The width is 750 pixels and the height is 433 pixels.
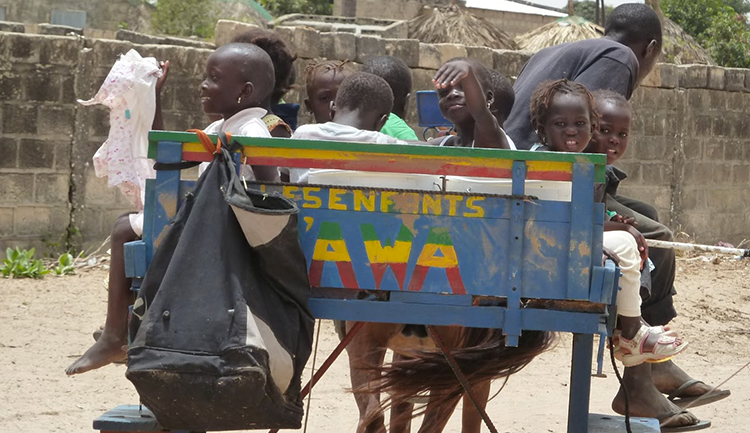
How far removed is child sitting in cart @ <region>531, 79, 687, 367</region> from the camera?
3102mm

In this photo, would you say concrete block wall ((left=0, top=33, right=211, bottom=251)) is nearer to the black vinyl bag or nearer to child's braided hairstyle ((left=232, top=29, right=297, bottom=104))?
child's braided hairstyle ((left=232, top=29, right=297, bottom=104))

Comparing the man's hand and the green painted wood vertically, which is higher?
the green painted wood

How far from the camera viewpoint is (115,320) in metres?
3.47

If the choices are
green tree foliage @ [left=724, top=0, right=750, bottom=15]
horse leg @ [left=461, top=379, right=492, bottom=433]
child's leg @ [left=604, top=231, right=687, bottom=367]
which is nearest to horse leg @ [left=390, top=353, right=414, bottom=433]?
horse leg @ [left=461, top=379, right=492, bottom=433]

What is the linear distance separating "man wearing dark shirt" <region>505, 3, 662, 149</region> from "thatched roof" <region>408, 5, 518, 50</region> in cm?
826

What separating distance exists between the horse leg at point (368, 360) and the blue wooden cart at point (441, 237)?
28.1 inches

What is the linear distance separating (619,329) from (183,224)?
1.50 m

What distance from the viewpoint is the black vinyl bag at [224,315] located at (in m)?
2.40

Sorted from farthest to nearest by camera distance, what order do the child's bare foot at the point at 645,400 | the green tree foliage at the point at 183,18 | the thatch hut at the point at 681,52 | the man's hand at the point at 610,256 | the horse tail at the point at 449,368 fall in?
the green tree foliage at the point at 183,18, the thatch hut at the point at 681,52, the child's bare foot at the point at 645,400, the horse tail at the point at 449,368, the man's hand at the point at 610,256

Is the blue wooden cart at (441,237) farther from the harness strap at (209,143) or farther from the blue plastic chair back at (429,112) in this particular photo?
the blue plastic chair back at (429,112)

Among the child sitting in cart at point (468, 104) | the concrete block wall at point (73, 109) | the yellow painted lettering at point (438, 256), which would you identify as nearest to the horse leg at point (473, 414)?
the child sitting in cart at point (468, 104)

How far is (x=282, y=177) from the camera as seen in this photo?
3.28 meters

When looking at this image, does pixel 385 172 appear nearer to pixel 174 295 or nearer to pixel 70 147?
pixel 174 295

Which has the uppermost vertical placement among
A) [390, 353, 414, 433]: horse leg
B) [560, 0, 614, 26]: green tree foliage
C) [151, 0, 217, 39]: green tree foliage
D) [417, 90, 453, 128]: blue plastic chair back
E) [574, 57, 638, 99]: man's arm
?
[560, 0, 614, 26]: green tree foliage
